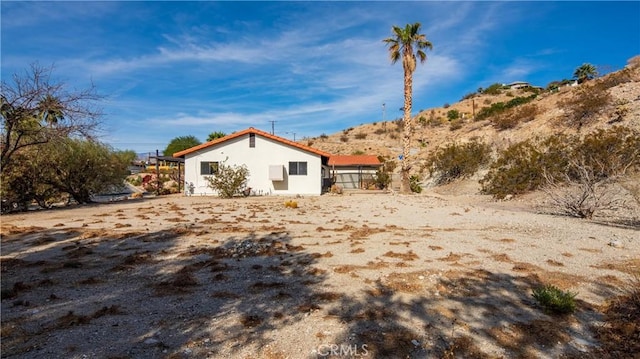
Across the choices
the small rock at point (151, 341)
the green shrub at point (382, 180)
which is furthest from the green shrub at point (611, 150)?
the small rock at point (151, 341)

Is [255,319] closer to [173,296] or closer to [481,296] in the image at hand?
[173,296]

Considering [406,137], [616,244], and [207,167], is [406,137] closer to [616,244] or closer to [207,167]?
[207,167]

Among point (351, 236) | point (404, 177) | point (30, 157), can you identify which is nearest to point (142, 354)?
point (351, 236)

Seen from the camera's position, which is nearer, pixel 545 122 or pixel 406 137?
pixel 406 137

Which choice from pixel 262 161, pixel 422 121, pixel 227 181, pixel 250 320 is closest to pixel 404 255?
pixel 250 320

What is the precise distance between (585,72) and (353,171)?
3163 centimetres

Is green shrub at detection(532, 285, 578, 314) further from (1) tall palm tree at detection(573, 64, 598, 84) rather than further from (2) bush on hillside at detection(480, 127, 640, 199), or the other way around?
(1) tall palm tree at detection(573, 64, 598, 84)

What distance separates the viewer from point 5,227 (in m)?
9.61

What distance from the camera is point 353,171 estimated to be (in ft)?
104

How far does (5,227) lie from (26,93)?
3823 millimetres

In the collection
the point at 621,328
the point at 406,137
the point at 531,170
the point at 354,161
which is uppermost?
the point at 406,137

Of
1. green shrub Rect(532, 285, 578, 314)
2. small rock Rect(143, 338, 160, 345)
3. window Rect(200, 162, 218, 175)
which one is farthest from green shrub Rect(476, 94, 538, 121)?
small rock Rect(143, 338, 160, 345)

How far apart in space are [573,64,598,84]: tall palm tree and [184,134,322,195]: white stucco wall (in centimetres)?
3494

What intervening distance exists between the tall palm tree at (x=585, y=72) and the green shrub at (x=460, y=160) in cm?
2274
